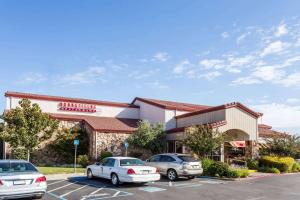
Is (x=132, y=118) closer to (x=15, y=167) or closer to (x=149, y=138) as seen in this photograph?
(x=149, y=138)

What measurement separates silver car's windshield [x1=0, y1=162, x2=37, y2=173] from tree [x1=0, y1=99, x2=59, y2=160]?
13437mm

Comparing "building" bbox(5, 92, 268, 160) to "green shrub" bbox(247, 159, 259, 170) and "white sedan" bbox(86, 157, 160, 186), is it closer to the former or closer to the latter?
"green shrub" bbox(247, 159, 259, 170)

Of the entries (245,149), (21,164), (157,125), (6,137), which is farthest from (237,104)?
(21,164)

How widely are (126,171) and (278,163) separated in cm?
1440

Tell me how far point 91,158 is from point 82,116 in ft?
20.6

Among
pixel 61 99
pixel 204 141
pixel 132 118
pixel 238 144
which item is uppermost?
pixel 61 99

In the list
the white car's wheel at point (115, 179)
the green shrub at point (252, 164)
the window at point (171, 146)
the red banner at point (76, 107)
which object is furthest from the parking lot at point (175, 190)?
the red banner at point (76, 107)

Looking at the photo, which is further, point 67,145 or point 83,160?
point 67,145

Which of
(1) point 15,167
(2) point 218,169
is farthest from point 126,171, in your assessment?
(2) point 218,169

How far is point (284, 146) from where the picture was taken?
94.8 ft

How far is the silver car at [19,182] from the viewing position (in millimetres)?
11812

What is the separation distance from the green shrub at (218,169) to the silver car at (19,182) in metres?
12.0

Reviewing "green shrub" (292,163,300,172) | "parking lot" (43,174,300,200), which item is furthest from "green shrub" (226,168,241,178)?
"green shrub" (292,163,300,172)

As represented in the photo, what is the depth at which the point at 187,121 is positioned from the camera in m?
33.3
